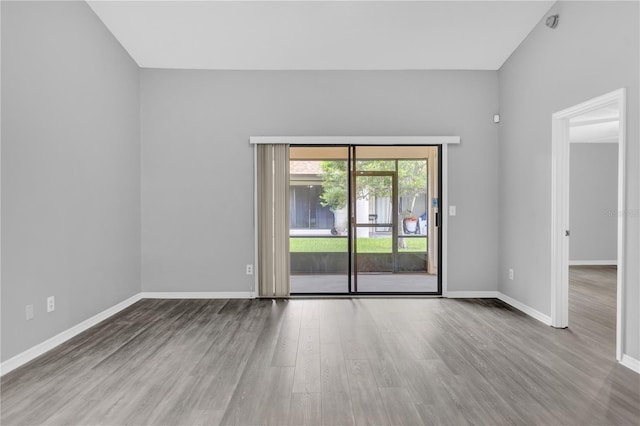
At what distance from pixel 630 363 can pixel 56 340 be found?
4636 millimetres

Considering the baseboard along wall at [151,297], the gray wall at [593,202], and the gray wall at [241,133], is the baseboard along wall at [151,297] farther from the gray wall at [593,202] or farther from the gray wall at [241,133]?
the gray wall at [593,202]

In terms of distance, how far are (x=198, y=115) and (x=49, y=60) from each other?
1.74 m

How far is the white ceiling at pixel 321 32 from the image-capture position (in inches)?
146

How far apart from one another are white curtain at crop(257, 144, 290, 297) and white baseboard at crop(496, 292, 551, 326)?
2.75m

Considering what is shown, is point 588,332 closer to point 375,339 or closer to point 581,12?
point 375,339

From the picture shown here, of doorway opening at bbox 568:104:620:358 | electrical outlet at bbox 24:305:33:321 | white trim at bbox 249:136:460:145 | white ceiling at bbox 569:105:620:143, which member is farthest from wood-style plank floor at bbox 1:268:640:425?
doorway opening at bbox 568:104:620:358

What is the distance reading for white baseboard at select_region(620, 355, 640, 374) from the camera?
2629 mm

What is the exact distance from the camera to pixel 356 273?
190 inches

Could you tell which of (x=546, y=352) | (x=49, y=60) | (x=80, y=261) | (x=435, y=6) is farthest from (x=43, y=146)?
(x=546, y=352)

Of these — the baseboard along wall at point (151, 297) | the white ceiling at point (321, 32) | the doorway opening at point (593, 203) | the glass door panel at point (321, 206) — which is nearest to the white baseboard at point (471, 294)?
the baseboard along wall at point (151, 297)

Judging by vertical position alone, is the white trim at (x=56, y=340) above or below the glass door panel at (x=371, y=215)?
below

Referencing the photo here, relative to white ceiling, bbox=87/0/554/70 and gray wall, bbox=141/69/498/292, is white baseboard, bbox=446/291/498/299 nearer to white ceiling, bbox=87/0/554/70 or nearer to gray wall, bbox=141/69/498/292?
gray wall, bbox=141/69/498/292

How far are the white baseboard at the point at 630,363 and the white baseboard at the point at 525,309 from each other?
92 cm

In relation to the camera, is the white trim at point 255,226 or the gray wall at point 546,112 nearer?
the gray wall at point 546,112
